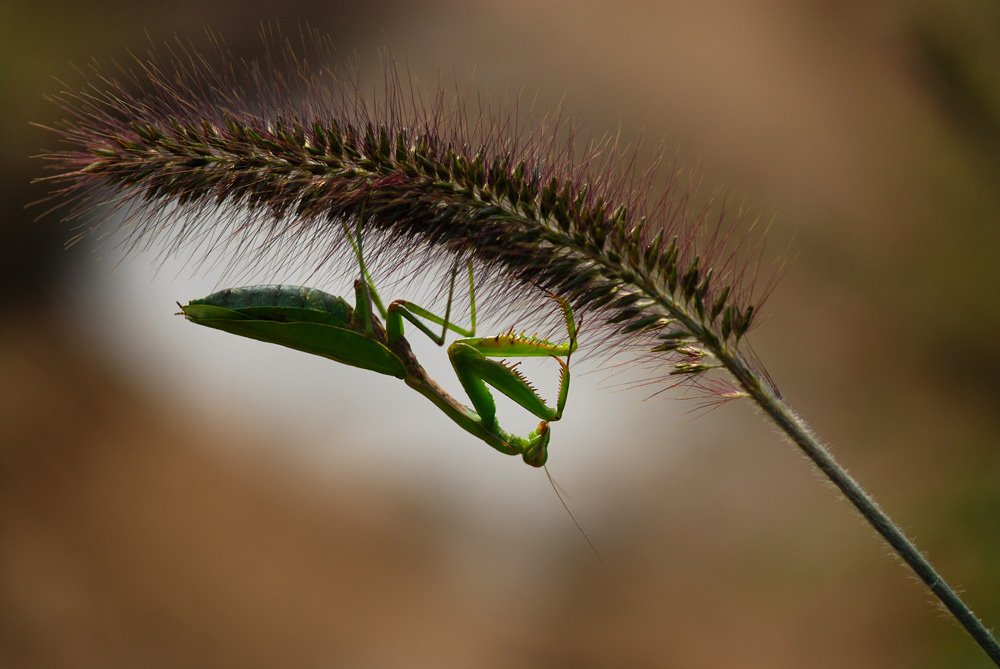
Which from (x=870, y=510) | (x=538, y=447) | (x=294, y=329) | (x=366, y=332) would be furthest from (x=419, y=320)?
(x=870, y=510)

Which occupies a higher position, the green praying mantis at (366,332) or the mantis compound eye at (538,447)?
the green praying mantis at (366,332)

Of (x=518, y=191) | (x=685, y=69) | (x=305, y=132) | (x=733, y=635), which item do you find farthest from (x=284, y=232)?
(x=685, y=69)

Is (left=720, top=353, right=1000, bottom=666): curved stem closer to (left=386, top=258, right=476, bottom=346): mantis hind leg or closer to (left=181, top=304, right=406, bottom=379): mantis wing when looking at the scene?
(left=386, top=258, right=476, bottom=346): mantis hind leg

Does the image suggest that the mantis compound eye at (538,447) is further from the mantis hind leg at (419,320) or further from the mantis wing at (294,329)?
the mantis wing at (294,329)

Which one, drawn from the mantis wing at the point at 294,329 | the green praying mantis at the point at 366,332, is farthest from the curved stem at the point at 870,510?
the mantis wing at the point at 294,329

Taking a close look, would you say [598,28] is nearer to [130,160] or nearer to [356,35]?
[356,35]

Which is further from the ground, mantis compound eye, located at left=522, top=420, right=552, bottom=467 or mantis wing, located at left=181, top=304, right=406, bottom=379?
mantis wing, located at left=181, top=304, right=406, bottom=379

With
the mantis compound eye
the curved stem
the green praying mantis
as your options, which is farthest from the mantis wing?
the curved stem
